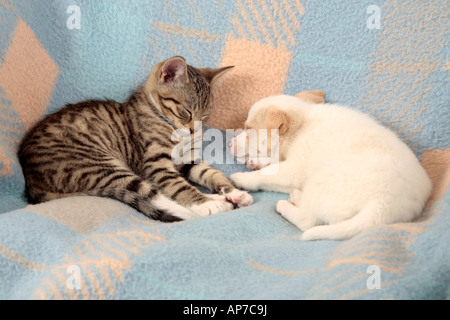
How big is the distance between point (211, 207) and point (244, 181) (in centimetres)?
24

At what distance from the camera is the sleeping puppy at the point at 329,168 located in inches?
51.3

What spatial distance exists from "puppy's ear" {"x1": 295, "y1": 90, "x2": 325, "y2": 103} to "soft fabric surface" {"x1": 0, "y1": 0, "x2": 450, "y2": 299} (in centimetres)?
5

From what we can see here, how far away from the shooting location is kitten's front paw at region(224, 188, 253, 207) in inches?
66.1

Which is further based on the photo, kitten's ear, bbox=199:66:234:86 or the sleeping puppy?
kitten's ear, bbox=199:66:234:86

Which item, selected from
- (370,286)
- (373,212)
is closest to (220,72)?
(373,212)

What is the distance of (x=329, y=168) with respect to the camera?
4.70ft
